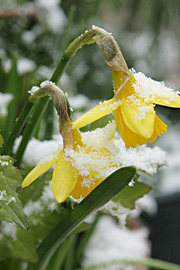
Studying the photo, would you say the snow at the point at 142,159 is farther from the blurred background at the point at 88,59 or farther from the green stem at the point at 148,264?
the blurred background at the point at 88,59

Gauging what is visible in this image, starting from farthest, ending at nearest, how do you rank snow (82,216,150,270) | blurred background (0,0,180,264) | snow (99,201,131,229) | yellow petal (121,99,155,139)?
blurred background (0,0,180,264) < snow (82,216,150,270) < snow (99,201,131,229) < yellow petal (121,99,155,139)

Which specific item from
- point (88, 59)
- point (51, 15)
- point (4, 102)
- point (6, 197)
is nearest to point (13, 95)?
point (4, 102)

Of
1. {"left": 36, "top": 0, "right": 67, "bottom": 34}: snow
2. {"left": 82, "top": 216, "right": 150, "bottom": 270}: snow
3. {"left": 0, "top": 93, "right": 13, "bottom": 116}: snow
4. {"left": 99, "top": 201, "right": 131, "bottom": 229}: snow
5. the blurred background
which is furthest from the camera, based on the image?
{"left": 36, "top": 0, "right": 67, "bottom": 34}: snow

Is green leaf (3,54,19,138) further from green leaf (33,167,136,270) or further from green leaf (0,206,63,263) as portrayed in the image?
green leaf (33,167,136,270)

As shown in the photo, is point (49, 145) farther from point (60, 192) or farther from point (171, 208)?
point (171, 208)

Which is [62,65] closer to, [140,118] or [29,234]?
[140,118]

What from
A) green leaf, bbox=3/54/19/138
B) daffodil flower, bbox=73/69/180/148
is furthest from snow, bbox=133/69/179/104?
green leaf, bbox=3/54/19/138
